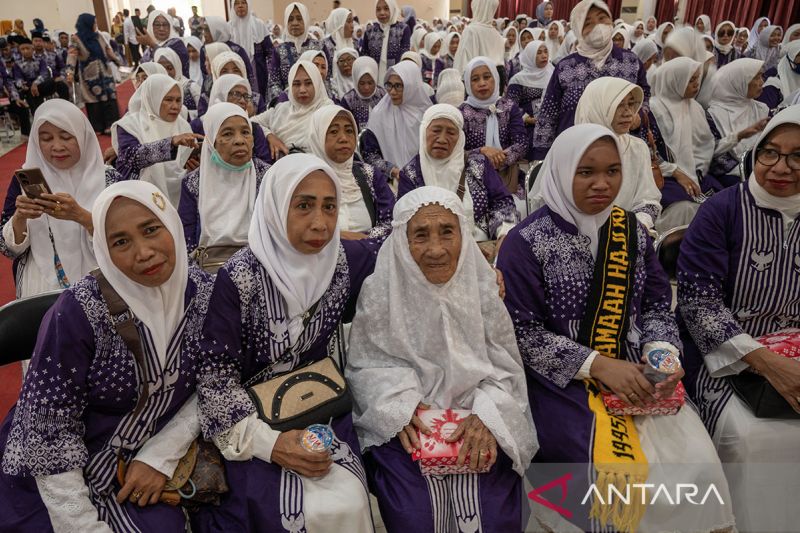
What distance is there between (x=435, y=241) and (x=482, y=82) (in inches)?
108

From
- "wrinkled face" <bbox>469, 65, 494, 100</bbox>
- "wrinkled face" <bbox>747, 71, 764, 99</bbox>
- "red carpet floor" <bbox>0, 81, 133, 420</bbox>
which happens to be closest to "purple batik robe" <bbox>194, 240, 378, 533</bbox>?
"red carpet floor" <bbox>0, 81, 133, 420</bbox>

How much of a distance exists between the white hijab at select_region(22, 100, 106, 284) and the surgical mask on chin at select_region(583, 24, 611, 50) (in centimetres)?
345

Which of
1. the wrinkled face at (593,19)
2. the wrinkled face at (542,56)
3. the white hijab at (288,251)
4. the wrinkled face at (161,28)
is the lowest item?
the white hijab at (288,251)

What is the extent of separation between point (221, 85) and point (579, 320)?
12.1ft

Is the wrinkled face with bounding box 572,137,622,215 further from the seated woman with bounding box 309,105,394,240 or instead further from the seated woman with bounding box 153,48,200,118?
the seated woman with bounding box 153,48,200,118

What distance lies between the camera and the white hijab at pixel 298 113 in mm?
4293

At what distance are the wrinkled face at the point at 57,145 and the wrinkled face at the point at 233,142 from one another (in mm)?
725

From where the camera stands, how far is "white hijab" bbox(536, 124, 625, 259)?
1898 mm

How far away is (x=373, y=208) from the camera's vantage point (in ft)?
10.7

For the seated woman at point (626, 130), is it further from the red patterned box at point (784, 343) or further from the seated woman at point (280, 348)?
the seated woman at point (280, 348)

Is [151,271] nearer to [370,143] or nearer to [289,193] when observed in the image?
[289,193]

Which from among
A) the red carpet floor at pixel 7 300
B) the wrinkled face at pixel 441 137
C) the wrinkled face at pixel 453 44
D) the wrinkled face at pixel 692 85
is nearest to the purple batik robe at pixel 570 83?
the wrinkled face at pixel 692 85

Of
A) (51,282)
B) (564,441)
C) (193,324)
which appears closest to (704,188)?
(564,441)

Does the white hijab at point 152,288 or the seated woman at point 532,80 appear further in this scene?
the seated woman at point 532,80
